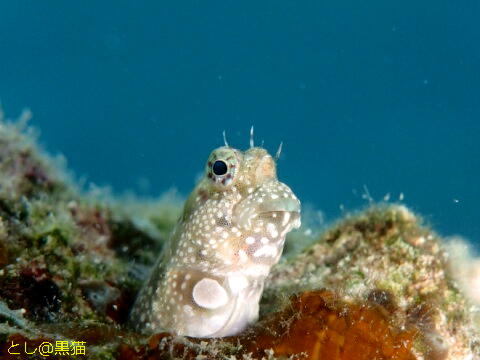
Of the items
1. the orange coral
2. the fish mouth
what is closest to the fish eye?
the fish mouth

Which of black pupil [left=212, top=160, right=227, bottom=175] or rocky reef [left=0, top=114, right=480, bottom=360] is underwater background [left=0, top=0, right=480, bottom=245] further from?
black pupil [left=212, top=160, right=227, bottom=175]

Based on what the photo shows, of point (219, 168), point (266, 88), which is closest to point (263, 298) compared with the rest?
point (219, 168)

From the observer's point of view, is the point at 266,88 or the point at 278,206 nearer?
the point at 278,206

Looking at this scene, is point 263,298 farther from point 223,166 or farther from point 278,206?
point 223,166

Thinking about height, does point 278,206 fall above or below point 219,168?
below

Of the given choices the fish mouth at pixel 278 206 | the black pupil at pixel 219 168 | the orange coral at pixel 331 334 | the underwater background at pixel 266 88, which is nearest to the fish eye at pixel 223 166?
the black pupil at pixel 219 168

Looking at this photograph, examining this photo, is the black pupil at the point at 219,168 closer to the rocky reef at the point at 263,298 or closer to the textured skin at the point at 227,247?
the textured skin at the point at 227,247
